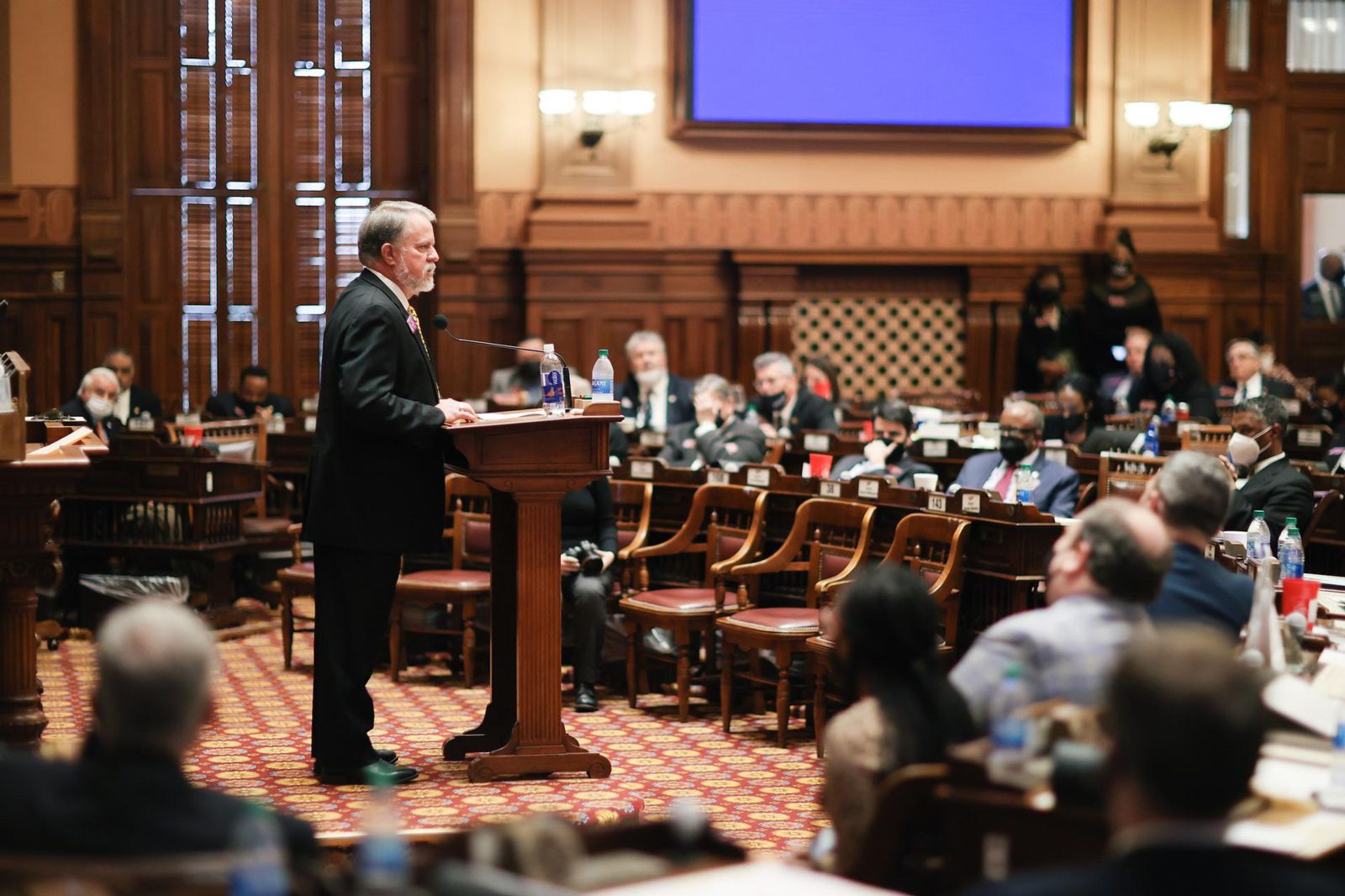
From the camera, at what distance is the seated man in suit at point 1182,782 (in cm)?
190

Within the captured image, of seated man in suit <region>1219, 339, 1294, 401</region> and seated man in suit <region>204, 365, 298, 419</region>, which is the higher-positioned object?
seated man in suit <region>1219, 339, 1294, 401</region>

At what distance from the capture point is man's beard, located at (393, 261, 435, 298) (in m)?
4.93

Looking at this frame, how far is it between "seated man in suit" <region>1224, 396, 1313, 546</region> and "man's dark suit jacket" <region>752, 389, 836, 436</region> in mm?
3426

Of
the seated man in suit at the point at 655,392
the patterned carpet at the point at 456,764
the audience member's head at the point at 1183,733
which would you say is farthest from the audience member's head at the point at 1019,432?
the audience member's head at the point at 1183,733

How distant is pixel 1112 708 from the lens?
198cm

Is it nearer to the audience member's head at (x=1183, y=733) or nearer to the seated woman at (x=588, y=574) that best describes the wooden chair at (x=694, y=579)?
the seated woman at (x=588, y=574)

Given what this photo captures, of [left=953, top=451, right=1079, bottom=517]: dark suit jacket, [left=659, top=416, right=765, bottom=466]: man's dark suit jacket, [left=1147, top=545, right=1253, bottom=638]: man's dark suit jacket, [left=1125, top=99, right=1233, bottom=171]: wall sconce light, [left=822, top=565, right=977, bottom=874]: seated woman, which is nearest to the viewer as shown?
[left=822, top=565, right=977, bottom=874]: seated woman

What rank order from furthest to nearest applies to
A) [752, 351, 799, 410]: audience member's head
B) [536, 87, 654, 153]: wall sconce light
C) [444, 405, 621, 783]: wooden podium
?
[536, 87, 654, 153]: wall sconce light
[752, 351, 799, 410]: audience member's head
[444, 405, 621, 783]: wooden podium

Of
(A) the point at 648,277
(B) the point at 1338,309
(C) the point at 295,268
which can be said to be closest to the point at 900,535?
(A) the point at 648,277

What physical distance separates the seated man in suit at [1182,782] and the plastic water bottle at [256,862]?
89 centimetres

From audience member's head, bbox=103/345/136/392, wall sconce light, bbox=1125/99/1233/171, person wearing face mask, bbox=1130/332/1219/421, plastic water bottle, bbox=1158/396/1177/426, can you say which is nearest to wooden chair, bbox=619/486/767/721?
plastic water bottle, bbox=1158/396/1177/426

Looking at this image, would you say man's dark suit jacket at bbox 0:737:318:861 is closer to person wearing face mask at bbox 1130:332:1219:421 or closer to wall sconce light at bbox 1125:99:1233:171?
person wearing face mask at bbox 1130:332:1219:421

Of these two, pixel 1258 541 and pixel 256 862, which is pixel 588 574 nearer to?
pixel 1258 541

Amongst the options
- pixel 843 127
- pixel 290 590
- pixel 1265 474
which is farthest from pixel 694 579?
pixel 843 127
